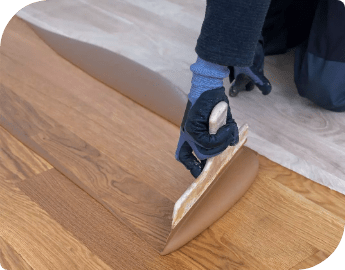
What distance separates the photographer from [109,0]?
2.19 metres

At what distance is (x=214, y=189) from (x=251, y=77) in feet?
1.82

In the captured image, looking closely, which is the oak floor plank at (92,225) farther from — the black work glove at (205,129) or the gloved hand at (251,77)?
the gloved hand at (251,77)

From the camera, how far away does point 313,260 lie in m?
1.06

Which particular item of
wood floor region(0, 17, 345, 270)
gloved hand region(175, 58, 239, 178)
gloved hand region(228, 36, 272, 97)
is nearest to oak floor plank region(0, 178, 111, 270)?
wood floor region(0, 17, 345, 270)

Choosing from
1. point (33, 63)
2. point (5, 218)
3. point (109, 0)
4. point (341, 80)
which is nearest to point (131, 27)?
point (109, 0)

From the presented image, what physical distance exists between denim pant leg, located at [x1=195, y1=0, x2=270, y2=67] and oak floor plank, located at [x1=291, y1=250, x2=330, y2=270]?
Result: 0.51m

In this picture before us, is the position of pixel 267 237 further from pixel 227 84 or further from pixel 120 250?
pixel 227 84

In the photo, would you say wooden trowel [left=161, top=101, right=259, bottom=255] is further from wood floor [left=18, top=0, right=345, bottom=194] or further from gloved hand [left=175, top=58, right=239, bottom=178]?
wood floor [left=18, top=0, right=345, bottom=194]

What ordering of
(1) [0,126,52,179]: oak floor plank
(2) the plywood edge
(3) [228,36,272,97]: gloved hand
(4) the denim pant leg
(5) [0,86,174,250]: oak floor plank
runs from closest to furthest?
1. (4) the denim pant leg
2. (2) the plywood edge
3. (5) [0,86,174,250]: oak floor plank
4. (1) [0,126,52,179]: oak floor plank
5. (3) [228,36,272,97]: gloved hand

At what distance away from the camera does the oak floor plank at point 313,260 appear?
104 cm

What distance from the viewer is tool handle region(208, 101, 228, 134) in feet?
3.01

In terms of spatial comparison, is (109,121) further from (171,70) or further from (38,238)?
(38,238)

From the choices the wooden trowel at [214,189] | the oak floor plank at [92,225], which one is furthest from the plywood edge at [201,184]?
the oak floor plank at [92,225]

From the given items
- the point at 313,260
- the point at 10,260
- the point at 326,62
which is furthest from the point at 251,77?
the point at 10,260
